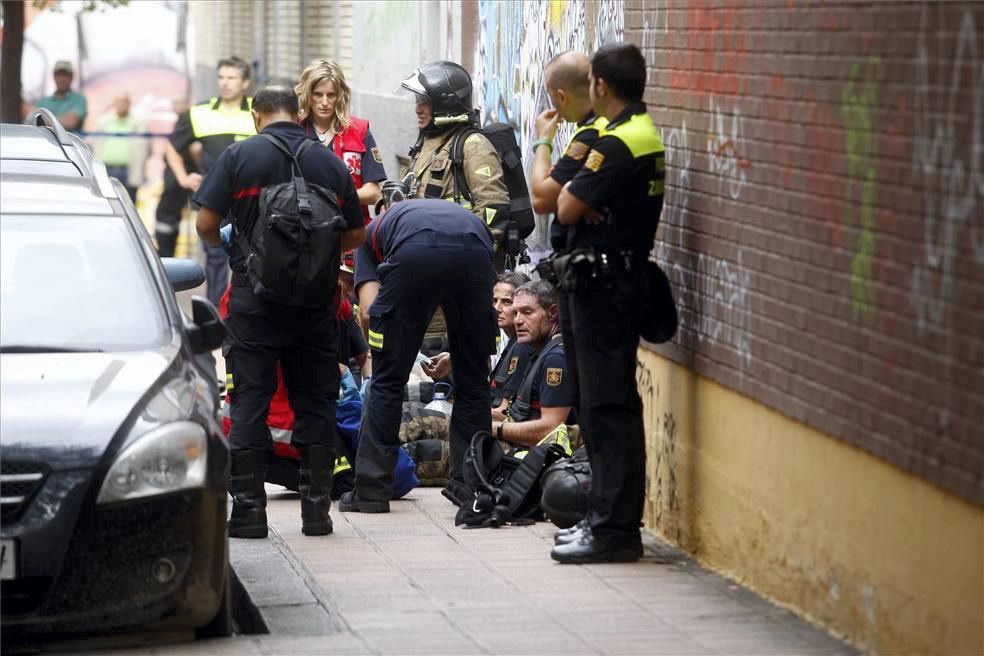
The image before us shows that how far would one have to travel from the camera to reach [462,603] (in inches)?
270

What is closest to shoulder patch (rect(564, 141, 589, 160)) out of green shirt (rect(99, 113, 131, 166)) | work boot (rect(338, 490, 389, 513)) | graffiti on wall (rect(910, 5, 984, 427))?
graffiti on wall (rect(910, 5, 984, 427))

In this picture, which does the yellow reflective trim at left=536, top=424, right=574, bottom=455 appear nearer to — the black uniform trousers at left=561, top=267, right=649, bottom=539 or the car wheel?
the black uniform trousers at left=561, top=267, right=649, bottom=539

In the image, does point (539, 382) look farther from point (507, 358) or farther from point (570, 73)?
point (570, 73)

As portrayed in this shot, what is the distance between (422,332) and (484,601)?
2.17m

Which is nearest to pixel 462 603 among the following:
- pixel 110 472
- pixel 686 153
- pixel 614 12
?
pixel 110 472

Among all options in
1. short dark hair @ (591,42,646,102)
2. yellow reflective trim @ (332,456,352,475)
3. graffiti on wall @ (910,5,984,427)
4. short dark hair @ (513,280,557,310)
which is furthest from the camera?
yellow reflective trim @ (332,456,352,475)

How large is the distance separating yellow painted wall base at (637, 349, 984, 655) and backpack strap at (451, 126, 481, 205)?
6.54ft

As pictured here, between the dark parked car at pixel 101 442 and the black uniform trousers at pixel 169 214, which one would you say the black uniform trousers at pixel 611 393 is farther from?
the black uniform trousers at pixel 169 214

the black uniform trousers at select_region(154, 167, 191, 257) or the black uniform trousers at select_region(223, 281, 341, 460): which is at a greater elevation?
the black uniform trousers at select_region(223, 281, 341, 460)

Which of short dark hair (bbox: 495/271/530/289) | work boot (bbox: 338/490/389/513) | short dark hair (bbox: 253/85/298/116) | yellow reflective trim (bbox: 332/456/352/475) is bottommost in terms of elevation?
work boot (bbox: 338/490/389/513)

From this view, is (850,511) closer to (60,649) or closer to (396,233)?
(60,649)

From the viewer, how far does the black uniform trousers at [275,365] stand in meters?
8.09

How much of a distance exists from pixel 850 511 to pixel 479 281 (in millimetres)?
3024

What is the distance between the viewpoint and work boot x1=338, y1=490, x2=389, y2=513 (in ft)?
29.4
